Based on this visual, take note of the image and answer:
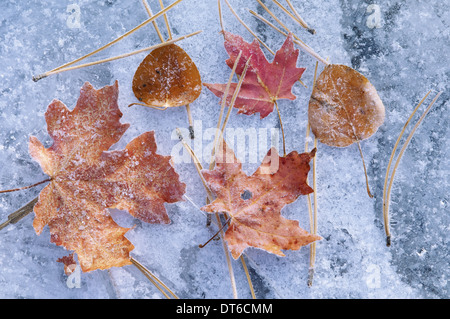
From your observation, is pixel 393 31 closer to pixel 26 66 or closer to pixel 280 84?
pixel 280 84

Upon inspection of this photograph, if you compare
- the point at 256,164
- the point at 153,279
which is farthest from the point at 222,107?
the point at 153,279

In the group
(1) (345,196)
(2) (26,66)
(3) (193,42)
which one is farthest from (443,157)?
(2) (26,66)

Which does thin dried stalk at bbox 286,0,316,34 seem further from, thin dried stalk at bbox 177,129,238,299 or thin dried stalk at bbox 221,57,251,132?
thin dried stalk at bbox 177,129,238,299

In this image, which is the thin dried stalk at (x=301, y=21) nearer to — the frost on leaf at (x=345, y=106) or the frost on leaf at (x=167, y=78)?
the frost on leaf at (x=345, y=106)

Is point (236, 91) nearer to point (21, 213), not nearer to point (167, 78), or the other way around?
point (167, 78)
